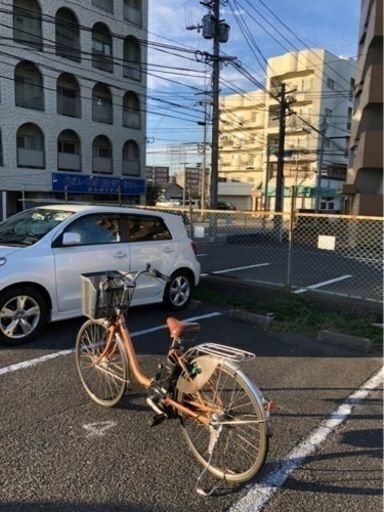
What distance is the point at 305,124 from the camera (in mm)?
50125

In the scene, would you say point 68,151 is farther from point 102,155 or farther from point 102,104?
point 102,104

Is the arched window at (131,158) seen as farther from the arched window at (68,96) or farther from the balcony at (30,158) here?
the balcony at (30,158)

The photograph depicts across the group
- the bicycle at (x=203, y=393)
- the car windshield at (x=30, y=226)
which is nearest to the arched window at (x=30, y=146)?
the car windshield at (x=30, y=226)

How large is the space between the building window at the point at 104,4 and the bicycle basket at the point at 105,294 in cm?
2782

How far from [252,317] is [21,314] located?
2.88m

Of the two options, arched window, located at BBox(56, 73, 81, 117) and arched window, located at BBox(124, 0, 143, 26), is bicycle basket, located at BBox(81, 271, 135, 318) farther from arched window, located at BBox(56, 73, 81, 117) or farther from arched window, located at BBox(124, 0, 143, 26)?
arched window, located at BBox(124, 0, 143, 26)

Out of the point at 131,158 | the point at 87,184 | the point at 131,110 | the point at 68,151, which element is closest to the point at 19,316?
the point at 87,184

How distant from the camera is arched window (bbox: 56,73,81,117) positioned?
85.9 ft

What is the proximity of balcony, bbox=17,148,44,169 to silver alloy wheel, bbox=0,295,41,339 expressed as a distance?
21.5m

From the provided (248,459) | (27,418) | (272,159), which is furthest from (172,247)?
(272,159)

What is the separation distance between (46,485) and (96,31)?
28.9 meters

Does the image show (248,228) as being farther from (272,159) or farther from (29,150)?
(272,159)

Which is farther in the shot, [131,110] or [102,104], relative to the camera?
[131,110]

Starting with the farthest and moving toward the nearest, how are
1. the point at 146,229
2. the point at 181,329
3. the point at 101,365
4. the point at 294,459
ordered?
1. the point at 146,229
2. the point at 101,365
3. the point at 294,459
4. the point at 181,329
